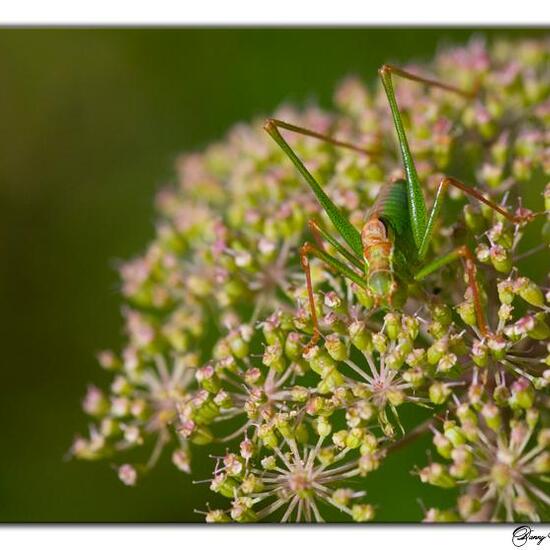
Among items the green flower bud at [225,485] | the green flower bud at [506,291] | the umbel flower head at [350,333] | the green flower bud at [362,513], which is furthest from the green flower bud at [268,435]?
the green flower bud at [506,291]

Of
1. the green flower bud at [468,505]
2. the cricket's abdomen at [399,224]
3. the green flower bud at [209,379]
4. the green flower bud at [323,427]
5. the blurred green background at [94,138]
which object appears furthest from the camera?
the blurred green background at [94,138]

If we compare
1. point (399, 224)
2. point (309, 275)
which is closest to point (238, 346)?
point (309, 275)

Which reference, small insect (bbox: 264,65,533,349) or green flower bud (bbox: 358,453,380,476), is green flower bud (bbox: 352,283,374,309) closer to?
small insect (bbox: 264,65,533,349)

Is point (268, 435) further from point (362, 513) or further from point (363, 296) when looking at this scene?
point (363, 296)

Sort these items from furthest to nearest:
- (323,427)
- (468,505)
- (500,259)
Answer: (500,259) < (323,427) < (468,505)

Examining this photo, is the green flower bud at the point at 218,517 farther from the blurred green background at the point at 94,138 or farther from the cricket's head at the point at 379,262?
the blurred green background at the point at 94,138

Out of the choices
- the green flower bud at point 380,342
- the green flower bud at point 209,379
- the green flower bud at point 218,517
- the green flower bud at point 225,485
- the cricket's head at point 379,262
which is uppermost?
the cricket's head at point 379,262

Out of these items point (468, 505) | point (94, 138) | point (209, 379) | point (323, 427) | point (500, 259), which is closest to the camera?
point (468, 505)
